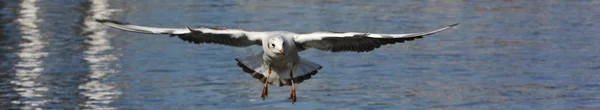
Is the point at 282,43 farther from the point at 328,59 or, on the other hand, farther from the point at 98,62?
the point at 98,62

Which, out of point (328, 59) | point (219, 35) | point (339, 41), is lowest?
point (328, 59)

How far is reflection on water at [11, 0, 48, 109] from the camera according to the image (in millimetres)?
18938

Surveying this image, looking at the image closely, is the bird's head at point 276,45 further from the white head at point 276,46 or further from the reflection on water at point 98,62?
the reflection on water at point 98,62

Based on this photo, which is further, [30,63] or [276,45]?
[30,63]

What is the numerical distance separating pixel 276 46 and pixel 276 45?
1 centimetres

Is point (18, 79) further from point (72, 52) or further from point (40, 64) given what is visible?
point (72, 52)

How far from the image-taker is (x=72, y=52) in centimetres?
2417

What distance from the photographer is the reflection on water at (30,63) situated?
18938 millimetres

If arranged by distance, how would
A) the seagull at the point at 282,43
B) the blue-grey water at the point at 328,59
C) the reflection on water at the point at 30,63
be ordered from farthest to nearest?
the reflection on water at the point at 30,63, the blue-grey water at the point at 328,59, the seagull at the point at 282,43

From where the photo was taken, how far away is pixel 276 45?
13.5 m

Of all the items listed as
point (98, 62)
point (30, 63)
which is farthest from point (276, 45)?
point (30, 63)

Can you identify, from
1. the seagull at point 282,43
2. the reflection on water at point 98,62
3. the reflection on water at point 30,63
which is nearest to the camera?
the seagull at point 282,43

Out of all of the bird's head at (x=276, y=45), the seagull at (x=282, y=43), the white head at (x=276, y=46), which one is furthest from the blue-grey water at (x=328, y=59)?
the bird's head at (x=276, y=45)

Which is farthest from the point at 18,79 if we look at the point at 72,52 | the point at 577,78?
the point at 577,78
